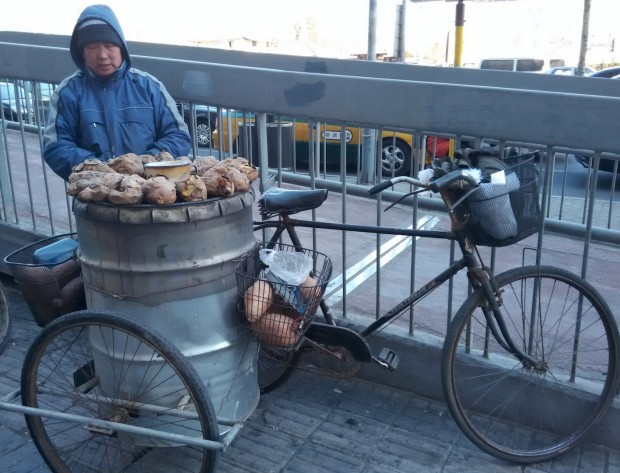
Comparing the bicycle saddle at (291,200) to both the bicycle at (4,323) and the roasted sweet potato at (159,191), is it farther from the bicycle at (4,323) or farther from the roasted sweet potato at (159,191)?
the bicycle at (4,323)

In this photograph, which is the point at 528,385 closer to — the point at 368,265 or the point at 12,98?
the point at 368,265

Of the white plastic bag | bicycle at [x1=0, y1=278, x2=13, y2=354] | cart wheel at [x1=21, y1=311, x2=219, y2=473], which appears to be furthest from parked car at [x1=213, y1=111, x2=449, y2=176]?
bicycle at [x1=0, y1=278, x2=13, y2=354]

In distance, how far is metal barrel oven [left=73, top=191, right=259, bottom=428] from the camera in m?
2.66

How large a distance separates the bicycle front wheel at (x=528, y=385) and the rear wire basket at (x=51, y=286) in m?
1.84

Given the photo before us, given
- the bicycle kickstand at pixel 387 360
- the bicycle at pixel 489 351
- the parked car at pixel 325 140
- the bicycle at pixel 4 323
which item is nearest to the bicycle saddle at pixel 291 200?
the bicycle at pixel 489 351

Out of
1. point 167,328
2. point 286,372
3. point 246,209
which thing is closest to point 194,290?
point 167,328

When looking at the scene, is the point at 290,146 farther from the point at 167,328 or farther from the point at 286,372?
the point at 167,328

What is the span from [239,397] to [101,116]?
1.75 m

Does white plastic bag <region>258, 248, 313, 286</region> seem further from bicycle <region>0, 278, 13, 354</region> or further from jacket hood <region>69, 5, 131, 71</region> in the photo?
bicycle <region>0, 278, 13, 354</region>

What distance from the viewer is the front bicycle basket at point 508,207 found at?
2.77 meters

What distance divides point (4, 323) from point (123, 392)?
6.07ft

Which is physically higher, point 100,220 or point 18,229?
point 100,220

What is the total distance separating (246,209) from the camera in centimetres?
293

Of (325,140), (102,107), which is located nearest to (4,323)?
(102,107)
